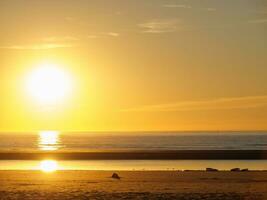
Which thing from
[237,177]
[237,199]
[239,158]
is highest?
[239,158]

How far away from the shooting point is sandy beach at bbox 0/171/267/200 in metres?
23.9

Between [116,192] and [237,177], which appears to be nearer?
[116,192]

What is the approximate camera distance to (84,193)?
80.9ft

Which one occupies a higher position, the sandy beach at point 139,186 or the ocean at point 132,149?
the ocean at point 132,149

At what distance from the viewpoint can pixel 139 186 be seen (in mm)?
28031

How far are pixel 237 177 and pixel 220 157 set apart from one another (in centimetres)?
2699

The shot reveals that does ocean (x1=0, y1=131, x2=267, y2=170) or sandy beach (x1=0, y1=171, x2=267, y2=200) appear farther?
ocean (x1=0, y1=131, x2=267, y2=170)

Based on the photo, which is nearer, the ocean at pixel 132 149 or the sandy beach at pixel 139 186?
the sandy beach at pixel 139 186

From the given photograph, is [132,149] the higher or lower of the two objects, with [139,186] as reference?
higher

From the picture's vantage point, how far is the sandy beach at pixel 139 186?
78.4ft

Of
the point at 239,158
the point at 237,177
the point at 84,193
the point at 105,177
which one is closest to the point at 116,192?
the point at 84,193

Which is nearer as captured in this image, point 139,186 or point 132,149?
point 139,186

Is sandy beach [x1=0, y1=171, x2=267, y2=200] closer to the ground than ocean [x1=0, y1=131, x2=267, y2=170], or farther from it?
closer to the ground

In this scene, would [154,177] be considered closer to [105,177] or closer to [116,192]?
[105,177]
